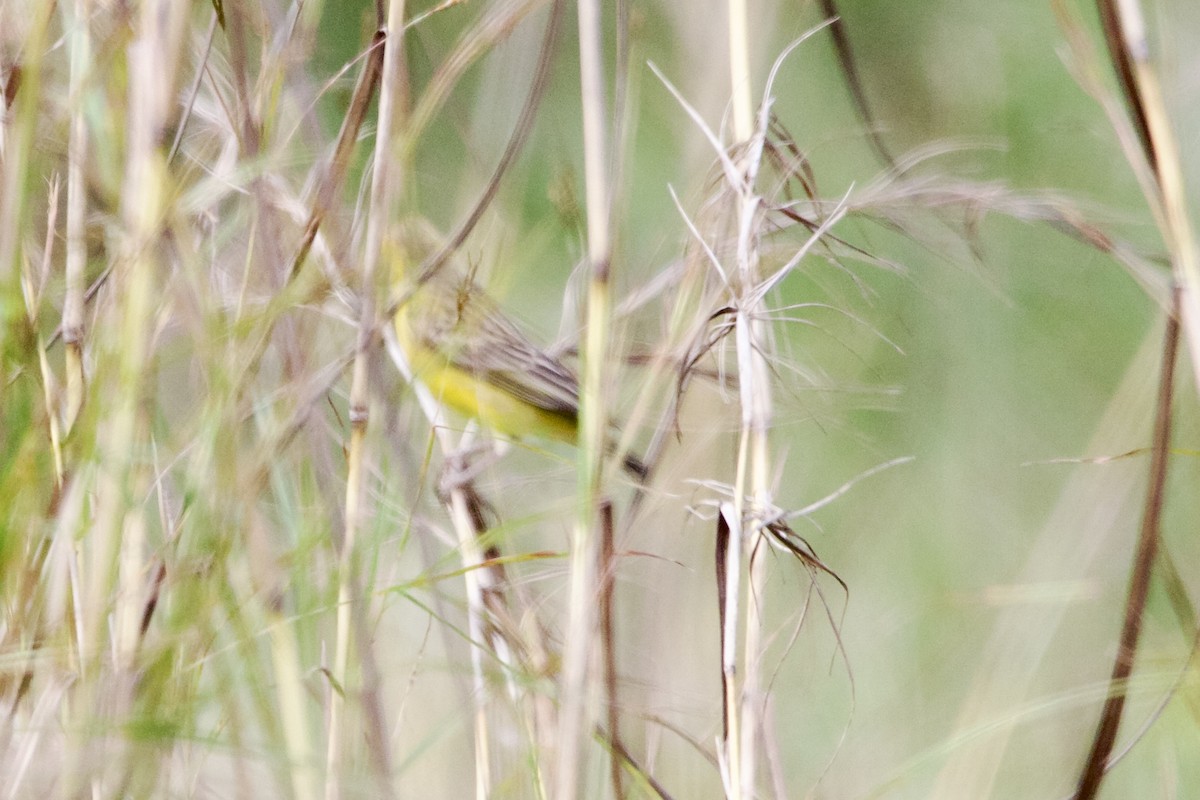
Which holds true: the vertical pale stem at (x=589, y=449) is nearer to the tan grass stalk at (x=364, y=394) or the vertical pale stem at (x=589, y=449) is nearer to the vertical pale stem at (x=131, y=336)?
the tan grass stalk at (x=364, y=394)

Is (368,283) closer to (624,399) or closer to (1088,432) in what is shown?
(624,399)

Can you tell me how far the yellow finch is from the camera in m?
1.31

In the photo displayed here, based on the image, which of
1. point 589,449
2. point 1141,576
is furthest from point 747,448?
point 1141,576

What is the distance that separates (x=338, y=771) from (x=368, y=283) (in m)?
0.41

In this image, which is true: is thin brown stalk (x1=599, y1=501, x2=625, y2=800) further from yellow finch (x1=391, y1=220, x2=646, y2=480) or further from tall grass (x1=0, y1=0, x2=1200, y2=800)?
yellow finch (x1=391, y1=220, x2=646, y2=480)

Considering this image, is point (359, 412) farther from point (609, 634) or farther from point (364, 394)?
point (609, 634)

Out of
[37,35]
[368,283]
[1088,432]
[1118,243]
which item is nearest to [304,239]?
[368,283]

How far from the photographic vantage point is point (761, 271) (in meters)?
1.12

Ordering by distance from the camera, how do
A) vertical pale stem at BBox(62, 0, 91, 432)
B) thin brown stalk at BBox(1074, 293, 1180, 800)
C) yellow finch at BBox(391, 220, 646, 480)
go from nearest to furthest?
thin brown stalk at BBox(1074, 293, 1180, 800)
vertical pale stem at BBox(62, 0, 91, 432)
yellow finch at BBox(391, 220, 646, 480)

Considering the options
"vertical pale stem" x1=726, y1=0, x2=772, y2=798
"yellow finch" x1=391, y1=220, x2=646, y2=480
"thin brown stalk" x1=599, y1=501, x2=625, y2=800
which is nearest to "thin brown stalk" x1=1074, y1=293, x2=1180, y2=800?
"vertical pale stem" x1=726, y1=0, x2=772, y2=798

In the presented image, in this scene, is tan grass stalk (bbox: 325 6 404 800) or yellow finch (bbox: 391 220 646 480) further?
yellow finch (bbox: 391 220 646 480)

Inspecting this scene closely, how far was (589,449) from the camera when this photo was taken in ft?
3.04

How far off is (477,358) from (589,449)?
2.54 ft

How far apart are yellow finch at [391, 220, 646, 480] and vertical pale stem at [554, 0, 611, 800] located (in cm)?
16
